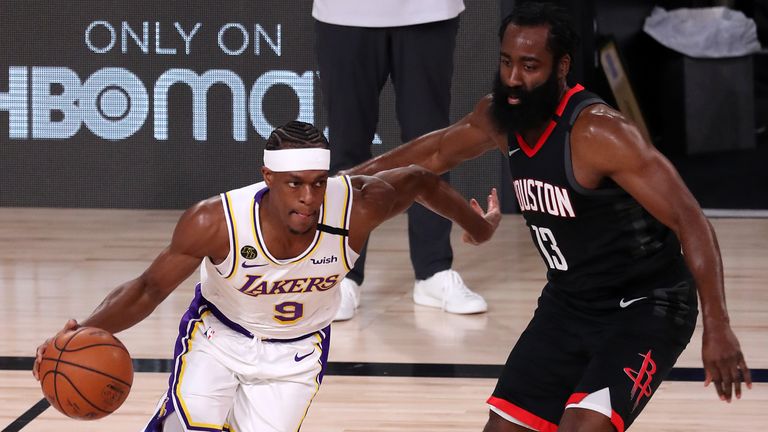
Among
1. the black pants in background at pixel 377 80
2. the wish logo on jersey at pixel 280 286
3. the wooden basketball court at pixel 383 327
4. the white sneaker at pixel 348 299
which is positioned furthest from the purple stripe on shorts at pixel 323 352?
the black pants in background at pixel 377 80

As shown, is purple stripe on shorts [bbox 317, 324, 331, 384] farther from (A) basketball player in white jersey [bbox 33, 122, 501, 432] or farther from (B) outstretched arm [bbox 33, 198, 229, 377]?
(B) outstretched arm [bbox 33, 198, 229, 377]

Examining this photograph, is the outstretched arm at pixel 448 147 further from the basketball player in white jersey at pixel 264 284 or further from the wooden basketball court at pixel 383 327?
the wooden basketball court at pixel 383 327

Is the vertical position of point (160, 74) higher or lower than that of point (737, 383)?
lower

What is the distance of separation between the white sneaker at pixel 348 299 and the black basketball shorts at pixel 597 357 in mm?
1934

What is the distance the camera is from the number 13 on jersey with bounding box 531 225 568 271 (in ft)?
11.1

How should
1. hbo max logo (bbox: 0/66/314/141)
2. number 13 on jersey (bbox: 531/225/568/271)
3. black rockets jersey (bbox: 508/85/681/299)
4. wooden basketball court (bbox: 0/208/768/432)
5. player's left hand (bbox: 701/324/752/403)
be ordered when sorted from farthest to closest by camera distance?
hbo max logo (bbox: 0/66/314/141), wooden basketball court (bbox: 0/208/768/432), number 13 on jersey (bbox: 531/225/568/271), black rockets jersey (bbox: 508/85/681/299), player's left hand (bbox: 701/324/752/403)

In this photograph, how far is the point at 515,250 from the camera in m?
6.80

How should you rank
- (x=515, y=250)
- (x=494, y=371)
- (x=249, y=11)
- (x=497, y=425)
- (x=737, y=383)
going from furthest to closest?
(x=249, y=11)
(x=515, y=250)
(x=494, y=371)
(x=497, y=425)
(x=737, y=383)

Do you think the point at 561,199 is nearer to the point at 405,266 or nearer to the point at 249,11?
the point at 405,266

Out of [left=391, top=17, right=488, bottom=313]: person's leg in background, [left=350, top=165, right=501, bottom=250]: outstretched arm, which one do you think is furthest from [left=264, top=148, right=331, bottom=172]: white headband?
[left=391, top=17, right=488, bottom=313]: person's leg in background

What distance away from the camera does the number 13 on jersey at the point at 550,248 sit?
3.37 m

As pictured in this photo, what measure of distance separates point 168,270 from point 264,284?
266mm

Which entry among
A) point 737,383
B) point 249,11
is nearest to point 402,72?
point 249,11

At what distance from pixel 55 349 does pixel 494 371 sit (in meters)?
1.96
